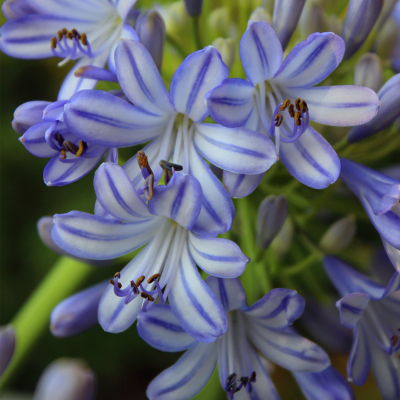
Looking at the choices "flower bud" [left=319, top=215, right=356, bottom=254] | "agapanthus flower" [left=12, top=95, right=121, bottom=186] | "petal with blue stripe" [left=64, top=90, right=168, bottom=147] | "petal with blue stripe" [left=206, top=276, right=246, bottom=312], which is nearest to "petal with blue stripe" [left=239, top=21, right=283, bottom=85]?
"petal with blue stripe" [left=64, top=90, right=168, bottom=147]

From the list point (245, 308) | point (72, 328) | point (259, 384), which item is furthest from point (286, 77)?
point (72, 328)

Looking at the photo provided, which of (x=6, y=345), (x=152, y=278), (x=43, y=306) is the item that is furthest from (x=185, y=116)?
(x=43, y=306)

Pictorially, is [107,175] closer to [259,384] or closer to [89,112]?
[89,112]

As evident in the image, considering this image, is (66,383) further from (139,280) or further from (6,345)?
(6,345)

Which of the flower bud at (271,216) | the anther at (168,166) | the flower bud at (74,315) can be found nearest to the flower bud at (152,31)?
the anther at (168,166)

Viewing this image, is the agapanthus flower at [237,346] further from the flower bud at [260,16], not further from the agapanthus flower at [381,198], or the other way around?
the flower bud at [260,16]
